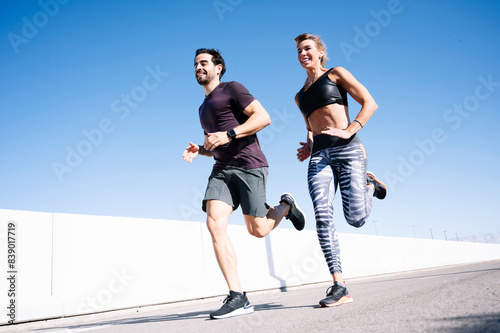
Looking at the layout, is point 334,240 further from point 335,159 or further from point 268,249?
point 268,249

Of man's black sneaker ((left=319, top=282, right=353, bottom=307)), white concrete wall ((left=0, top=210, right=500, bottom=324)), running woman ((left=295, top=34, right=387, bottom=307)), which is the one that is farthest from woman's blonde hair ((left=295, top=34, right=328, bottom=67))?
white concrete wall ((left=0, top=210, right=500, bottom=324))

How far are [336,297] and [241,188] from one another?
1298 mm

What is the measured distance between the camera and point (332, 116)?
3.72m

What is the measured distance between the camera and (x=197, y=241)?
26.3 ft

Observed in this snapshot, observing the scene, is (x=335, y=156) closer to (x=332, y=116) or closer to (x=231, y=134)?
(x=332, y=116)

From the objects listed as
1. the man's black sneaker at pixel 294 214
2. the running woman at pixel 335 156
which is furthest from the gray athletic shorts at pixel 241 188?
the man's black sneaker at pixel 294 214

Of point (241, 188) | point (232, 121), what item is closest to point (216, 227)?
point (241, 188)

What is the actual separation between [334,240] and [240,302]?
1.02 m

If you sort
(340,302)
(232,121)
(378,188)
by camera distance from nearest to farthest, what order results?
1. (340,302)
2. (232,121)
3. (378,188)

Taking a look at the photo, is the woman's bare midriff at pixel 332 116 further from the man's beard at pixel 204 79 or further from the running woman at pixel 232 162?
the man's beard at pixel 204 79

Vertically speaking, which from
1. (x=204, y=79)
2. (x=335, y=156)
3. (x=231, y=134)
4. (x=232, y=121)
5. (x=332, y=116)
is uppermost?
(x=204, y=79)

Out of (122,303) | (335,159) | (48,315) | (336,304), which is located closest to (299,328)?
(336,304)

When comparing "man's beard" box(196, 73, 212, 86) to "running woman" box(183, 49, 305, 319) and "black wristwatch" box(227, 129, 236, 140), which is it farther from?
"black wristwatch" box(227, 129, 236, 140)

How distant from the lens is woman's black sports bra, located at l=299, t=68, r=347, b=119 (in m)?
3.73
